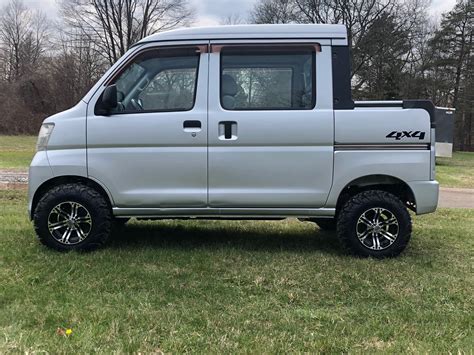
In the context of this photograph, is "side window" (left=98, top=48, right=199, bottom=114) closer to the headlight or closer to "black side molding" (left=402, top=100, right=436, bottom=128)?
the headlight

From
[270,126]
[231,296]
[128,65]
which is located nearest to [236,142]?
[270,126]

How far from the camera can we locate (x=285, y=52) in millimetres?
4789

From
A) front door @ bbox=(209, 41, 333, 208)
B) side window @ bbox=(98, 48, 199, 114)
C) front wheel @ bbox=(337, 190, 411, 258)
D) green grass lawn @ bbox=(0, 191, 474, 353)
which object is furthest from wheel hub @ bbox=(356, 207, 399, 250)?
side window @ bbox=(98, 48, 199, 114)

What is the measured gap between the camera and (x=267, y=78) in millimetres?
4812

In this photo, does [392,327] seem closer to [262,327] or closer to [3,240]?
[262,327]

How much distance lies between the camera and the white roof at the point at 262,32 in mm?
4758

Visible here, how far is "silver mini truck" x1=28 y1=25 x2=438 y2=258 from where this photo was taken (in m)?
4.71

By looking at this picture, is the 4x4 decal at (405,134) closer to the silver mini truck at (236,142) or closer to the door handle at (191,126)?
the silver mini truck at (236,142)

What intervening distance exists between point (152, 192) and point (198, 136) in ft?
2.42

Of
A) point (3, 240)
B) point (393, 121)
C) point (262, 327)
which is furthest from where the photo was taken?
point (3, 240)

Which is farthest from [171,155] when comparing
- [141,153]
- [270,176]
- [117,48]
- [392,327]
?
[117,48]

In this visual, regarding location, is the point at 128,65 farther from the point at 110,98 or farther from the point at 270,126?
the point at 270,126

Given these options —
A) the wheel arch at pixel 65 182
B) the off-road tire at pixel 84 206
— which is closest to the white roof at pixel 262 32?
the wheel arch at pixel 65 182

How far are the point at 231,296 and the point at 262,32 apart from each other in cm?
259
